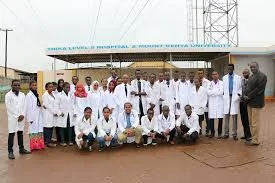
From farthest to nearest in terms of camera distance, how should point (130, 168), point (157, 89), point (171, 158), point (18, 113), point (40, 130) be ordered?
point (157, 89) < point (40, 130) < point (18, 113) < point (171, 158) < point (130, 168)

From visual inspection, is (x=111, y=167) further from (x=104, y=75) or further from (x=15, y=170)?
(x=104, y=75)

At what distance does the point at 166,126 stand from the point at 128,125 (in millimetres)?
992

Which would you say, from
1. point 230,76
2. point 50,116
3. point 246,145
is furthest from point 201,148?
point 50,116

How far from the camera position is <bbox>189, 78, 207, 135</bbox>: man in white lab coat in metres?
10.1

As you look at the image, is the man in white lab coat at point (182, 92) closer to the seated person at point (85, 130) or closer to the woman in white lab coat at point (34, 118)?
the seated person at point (85, 130)

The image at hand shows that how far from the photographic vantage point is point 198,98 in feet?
33.2

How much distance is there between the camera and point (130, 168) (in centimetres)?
713

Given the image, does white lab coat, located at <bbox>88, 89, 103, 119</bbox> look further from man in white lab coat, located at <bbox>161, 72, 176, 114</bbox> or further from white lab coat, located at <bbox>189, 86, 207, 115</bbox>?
white lab coat, located at <bbox>189, 86, 207, 115</bbox>

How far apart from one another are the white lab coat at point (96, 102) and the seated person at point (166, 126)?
5.52 feet

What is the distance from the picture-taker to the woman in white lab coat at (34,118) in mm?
8883

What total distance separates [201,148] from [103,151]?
2358 millimetres

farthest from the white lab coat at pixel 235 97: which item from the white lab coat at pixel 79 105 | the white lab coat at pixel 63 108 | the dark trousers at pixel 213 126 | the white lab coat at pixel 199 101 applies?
the white lab coat at pixel 63 108

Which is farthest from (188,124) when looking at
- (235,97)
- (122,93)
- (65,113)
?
(65,113)

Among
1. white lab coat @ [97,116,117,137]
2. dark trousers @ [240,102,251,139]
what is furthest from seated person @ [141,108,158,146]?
dark trousers @ [240,102,251,139]
